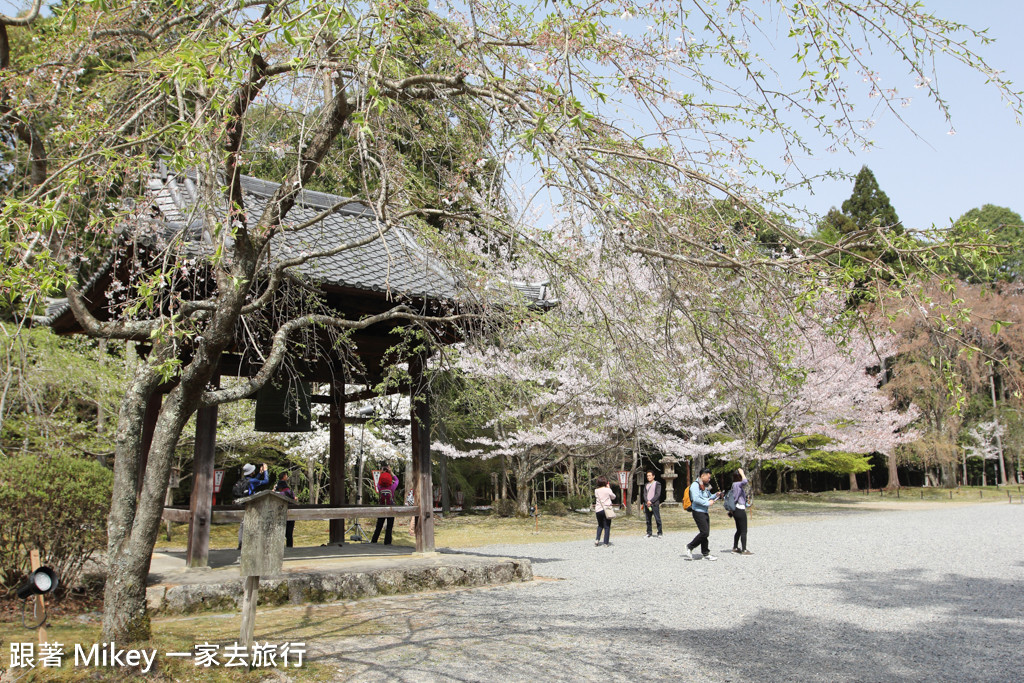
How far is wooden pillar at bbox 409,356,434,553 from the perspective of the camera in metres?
8.98

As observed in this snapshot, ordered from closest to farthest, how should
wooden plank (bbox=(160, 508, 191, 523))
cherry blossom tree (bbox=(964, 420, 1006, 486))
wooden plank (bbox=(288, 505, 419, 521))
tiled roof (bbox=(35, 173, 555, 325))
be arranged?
tiled roof (bbox=(35, 173, 555, 325)) → wooden plank (bbox=(160, 508, 191, 523)) → wooden plank (bbox=(288, 505, 419, 521)) → cherry blossom tree (bbox=(964, 420, 1006, 486))

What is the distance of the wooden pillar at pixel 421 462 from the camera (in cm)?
898

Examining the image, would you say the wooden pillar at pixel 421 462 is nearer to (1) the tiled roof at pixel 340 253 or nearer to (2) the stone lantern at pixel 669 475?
(1) the tiled roof at pixel 340 253

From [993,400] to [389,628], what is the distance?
1376 inches

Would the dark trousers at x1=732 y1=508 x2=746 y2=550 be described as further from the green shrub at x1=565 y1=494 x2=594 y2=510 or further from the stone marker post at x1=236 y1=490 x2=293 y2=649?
the green shrub at x1=565 y1=494 x2=594 y2=510

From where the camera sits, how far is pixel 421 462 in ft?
29.8

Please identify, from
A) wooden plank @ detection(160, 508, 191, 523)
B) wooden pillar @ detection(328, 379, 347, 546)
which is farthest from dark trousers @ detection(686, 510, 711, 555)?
wooden plank @ detection(160, 508, 191, 523)

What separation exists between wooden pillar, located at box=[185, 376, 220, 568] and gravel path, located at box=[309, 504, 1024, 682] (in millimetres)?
2056

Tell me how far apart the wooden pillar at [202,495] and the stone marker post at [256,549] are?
3217 millimetres

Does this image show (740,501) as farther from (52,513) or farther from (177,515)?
(52,513)

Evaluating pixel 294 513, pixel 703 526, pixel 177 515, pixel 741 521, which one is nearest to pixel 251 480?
pixel 177 515

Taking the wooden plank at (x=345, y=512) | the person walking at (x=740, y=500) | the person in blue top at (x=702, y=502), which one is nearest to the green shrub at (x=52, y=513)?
the wooden plank at (x=345, y=512)

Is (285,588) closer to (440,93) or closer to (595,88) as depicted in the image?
(440,93)

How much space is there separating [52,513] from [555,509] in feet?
48.9
